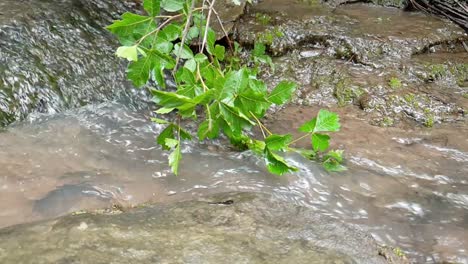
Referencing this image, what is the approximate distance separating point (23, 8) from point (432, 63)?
3633mm

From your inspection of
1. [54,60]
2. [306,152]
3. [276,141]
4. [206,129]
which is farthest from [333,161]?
[54,60]

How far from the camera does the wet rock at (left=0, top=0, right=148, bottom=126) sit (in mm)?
3713

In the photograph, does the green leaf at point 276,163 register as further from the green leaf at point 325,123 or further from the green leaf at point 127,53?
the green leaf at point 127,53

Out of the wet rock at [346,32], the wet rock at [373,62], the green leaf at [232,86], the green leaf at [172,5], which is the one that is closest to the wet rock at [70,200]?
the green leaf at [172,5]

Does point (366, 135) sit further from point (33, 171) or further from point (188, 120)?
point (33, 171)

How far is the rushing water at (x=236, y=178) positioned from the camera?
262cm

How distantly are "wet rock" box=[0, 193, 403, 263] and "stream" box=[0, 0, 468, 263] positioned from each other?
46 cm

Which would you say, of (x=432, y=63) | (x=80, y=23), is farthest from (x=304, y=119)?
(x=80, y=23)

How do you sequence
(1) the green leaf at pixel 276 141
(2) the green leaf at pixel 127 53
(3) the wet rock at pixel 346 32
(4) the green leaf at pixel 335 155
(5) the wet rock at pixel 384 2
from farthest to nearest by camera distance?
(5) the wet rock at pixel 384 2, (3) the wet rock at pixel 346 32, (4) the green leaf at pixel 335 155, (1) the green leaf at pixel 276 141, (2) the green leaf at pixel 127 53

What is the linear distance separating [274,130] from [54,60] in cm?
190

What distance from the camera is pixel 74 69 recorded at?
405cm

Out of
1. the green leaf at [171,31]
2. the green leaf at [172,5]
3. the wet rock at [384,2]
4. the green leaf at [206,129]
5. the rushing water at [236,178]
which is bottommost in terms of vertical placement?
the rushing water at [236,178]

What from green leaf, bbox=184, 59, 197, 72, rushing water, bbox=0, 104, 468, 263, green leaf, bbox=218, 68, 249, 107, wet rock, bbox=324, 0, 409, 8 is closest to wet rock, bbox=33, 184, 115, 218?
rushing water, bbox=0, 104, 468, 263

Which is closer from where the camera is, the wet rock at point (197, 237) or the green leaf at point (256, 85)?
the wet rock at point (197, 237)
